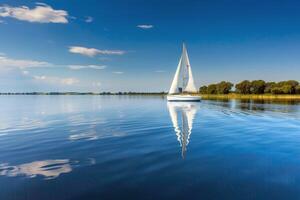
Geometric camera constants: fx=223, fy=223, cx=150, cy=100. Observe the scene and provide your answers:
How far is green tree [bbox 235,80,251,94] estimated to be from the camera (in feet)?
503

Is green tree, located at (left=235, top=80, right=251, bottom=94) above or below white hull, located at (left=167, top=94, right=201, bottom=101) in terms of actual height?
above

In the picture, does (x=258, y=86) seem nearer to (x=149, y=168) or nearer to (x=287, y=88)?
(x=287, y=88)

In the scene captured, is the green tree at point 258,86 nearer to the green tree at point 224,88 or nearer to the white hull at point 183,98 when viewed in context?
the green tree at point 224,88

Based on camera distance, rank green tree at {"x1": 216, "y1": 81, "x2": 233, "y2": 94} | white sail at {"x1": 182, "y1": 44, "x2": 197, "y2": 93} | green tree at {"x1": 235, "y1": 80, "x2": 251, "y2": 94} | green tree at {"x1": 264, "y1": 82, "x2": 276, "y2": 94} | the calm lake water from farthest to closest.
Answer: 1. green tree at {"x1": 216, "y1": 81, "x2": 233, "y2": 94}
2. green tree at {"x1": 235, "y1": 80, "x2": 251, "y2": 94}
3. green tree at {"x1": 264, "y1": 82, "x2": 276, "y2": 94}
4. white sail at {"x1": 182, "y1": 44, "x2": 197, "y2": 93}
5. the calm lake water

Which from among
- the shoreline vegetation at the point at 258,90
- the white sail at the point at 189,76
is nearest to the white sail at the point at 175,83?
the white sail at the point at 189,76

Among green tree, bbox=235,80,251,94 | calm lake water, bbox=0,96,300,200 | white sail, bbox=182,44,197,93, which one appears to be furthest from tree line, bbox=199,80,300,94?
calm lake water, bbox=0,96,300,200

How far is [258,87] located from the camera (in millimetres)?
146000

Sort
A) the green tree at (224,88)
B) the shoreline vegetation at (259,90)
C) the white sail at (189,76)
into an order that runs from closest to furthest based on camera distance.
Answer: the white sail at (189,76)
the shoreline vegetation at (259,90)
the green tree at (224,88)

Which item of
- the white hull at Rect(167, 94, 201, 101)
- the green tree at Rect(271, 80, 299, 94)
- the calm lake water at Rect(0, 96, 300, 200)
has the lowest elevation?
the calm lake water at Rect(0, 96, 300, 200)

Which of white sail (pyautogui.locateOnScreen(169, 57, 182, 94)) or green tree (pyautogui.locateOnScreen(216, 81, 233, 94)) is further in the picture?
green tree (pyautogui.locateOnScreen(216, 81, 233, 94))

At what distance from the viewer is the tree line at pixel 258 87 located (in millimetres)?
129500

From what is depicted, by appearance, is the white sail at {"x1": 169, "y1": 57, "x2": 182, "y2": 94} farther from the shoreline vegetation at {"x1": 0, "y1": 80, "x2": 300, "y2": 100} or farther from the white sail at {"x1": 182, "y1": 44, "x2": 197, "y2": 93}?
the shoreline vegetation at {"x1": 0, "y1": 80, "x2": 300, "y2": 100}

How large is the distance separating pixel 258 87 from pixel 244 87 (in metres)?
10.7

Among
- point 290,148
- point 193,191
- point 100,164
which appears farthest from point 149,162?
point 290,148
